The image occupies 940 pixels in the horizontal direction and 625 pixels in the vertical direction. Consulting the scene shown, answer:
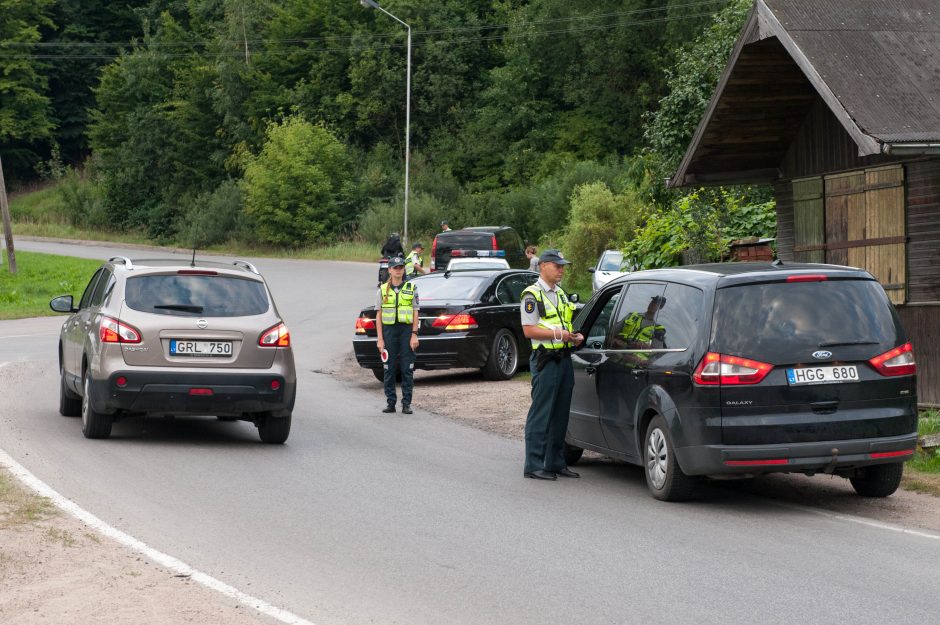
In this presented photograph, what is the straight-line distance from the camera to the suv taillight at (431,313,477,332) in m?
18.3

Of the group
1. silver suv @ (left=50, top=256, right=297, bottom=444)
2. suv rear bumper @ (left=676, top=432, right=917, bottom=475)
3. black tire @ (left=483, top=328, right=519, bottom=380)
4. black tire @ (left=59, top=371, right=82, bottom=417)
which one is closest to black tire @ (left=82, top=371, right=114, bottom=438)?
silver suv @ (left=50, top=256, right=297, bottom=444)

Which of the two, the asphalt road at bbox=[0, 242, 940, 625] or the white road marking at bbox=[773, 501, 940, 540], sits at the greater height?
the asphalt road at bbox=[0, 242, 940, 625]

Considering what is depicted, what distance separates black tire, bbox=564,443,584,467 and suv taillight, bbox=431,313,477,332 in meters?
6.69

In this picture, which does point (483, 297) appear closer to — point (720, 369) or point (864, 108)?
point (864, 108)

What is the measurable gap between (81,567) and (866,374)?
5279mm

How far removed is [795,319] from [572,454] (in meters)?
3.21

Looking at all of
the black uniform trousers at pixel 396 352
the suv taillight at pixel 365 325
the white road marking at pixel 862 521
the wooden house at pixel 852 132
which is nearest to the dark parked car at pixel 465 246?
the suv taillight at pixel 365 325

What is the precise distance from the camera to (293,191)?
63.4 metres

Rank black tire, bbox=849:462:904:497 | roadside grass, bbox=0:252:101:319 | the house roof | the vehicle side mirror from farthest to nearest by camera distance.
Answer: roadside grass, bbox=0:252:101:319 < the vehicle side mirror < the house roof < black tire, bbox=849:462:904:497

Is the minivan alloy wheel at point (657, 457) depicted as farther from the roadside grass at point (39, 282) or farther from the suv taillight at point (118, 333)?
the roadside grass at point (39, 282)

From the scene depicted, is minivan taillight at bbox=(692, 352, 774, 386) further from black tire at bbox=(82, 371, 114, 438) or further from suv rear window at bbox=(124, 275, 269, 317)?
black tire at bbox=(82, 371, 114, 438)

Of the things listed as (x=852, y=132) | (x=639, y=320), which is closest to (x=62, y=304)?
(x=639, y=320)

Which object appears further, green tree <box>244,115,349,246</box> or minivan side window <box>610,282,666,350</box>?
green tree <box>244,115,349,246</box>

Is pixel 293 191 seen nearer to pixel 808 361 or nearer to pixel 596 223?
pixel 596 223
